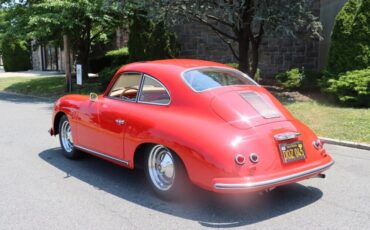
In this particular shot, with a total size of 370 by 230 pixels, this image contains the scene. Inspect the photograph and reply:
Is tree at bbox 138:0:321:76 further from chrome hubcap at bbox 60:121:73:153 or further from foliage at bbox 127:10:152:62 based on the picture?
chrome hubcap at bbox 60:121:73:153

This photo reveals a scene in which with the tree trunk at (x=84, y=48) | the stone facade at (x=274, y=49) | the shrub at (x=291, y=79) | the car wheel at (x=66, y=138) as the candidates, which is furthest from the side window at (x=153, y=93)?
the tree trunk at (x=84, y=48)

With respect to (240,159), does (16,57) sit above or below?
above

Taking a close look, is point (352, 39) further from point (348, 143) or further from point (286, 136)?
point (286, 136)

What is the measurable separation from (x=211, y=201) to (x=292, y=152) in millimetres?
1032

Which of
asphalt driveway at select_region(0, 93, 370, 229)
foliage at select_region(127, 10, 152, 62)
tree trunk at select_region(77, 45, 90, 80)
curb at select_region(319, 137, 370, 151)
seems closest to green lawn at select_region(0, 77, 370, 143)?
curb at select_region(319, 137, 370, 151)

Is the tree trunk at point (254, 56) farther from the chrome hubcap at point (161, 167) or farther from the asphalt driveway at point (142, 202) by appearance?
the chrome hubcap at point (161, 167)

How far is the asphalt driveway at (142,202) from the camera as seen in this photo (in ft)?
14.6

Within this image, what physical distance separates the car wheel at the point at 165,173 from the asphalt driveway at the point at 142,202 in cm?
13

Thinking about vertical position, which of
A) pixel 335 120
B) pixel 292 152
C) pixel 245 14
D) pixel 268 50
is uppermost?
pixel 245 14

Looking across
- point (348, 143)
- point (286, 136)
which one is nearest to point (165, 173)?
point (286, 136)

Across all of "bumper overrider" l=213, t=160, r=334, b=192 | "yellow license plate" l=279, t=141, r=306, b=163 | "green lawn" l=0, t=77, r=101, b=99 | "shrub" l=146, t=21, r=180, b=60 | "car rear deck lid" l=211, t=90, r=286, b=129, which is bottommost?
"green lawn" l=0, t=77, r=101, b=99

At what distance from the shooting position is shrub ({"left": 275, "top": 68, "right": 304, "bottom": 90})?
14508 mm

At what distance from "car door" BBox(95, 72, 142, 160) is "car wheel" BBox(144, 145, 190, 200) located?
0.51 m

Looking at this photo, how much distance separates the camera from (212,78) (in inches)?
215
